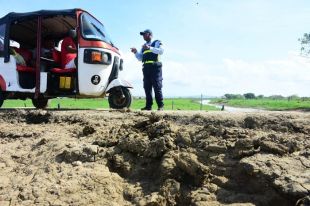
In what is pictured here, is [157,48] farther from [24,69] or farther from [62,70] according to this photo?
[24,69]

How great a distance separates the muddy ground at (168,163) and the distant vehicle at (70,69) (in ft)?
7.04

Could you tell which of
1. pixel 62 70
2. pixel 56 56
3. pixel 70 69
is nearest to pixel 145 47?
pixel 70 69

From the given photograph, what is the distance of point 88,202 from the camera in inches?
183

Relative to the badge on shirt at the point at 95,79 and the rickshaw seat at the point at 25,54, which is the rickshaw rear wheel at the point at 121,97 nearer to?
the badge on shirt at the point at 95,79

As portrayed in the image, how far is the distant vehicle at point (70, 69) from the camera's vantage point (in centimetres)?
827

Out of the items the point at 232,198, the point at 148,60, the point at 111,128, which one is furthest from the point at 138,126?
the point at 148,60

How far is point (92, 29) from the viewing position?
28.2ft

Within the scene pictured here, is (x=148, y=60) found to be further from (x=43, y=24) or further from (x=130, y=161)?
(x=130, y=161)

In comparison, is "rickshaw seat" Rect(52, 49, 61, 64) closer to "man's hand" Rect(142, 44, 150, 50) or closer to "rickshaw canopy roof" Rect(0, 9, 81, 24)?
"rickshaw canopy roof" Rect(0, 9, 81, 24)

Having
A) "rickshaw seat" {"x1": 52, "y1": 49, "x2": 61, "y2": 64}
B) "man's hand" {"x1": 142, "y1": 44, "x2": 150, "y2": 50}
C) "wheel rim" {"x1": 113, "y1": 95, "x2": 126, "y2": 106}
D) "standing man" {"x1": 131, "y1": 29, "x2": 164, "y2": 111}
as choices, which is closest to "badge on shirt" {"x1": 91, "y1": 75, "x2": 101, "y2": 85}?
"wheel rim" {"x1": 113, "y1": 95, "x2": 126, "y2": 106}

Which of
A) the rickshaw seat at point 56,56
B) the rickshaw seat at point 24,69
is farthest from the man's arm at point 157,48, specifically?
the rickshaw seat at point 24,69

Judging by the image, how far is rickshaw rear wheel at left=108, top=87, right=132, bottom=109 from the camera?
28.6ft

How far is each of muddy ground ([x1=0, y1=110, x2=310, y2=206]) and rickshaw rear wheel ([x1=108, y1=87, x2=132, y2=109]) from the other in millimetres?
2348

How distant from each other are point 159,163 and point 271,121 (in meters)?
1.88
